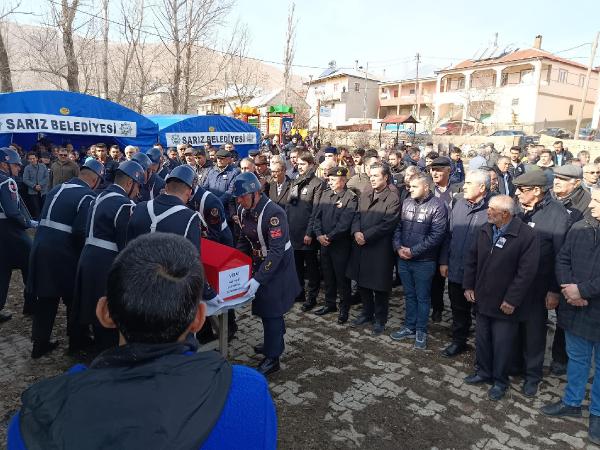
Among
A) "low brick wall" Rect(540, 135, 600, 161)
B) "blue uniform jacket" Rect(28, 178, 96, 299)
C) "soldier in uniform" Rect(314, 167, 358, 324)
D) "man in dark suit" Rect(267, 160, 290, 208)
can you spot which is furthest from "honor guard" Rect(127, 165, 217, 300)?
"low brick wall" Rect(540, 135, 600, 161)

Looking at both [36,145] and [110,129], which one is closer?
[36,145]

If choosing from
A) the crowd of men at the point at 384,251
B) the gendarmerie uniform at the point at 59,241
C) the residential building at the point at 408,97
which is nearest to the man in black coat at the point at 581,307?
the crowd of men at the point at 384,251

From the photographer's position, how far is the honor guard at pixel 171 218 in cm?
314

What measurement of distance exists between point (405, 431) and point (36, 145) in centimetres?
1191

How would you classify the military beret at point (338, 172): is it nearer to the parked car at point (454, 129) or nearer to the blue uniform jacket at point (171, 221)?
the blue uniform jacket at point (171, 221)

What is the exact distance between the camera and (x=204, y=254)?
3383 mm

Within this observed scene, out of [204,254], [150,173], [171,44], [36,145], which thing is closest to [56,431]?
[204,254]

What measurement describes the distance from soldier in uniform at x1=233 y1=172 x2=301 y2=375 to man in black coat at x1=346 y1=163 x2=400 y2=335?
4.12ft

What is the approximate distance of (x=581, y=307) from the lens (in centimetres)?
338

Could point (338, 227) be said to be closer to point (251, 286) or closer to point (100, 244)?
point (251, 286)

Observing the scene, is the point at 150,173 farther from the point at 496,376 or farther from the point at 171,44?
the point at 171,44

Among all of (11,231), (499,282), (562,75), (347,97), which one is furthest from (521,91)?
(11,231)

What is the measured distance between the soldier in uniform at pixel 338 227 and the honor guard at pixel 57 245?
2731mm

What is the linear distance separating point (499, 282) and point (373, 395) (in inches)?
60.2
